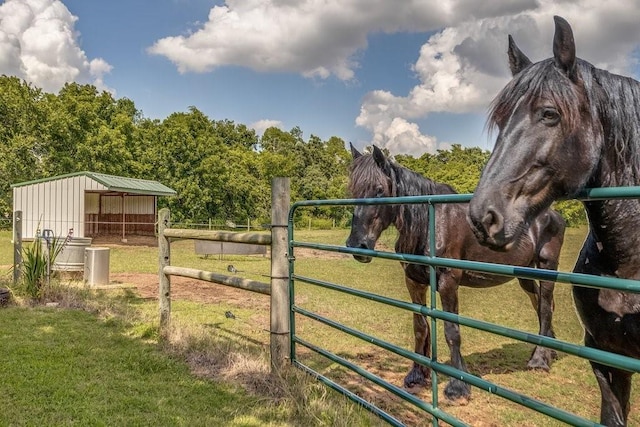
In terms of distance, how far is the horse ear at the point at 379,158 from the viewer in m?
3.69

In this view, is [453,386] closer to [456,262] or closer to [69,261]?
[456,262]

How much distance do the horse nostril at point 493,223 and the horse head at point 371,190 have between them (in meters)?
2.01

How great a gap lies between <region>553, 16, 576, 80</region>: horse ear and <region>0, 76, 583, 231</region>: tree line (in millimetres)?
21181

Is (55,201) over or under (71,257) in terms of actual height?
over

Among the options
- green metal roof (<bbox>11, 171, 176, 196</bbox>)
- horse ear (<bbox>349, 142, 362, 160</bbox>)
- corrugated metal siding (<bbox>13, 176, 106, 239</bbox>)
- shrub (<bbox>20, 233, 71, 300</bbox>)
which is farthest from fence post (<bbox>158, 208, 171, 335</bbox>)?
corrugated metal siding (<bbox>13, 176, 106, 239</bbox>)

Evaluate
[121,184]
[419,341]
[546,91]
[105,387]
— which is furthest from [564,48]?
[121,184]

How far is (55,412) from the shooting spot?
294 centimetres

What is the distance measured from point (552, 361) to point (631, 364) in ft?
11.9

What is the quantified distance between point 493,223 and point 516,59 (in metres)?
0.77

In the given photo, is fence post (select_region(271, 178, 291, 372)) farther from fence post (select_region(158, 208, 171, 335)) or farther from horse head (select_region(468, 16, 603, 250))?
horse head (select_region(468, 16, 603, 250))

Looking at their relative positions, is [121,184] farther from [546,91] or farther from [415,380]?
[546,91]

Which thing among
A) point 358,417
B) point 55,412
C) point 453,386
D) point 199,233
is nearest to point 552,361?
point 453,386

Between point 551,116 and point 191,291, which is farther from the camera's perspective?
point 191,291

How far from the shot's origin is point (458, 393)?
3.38m
